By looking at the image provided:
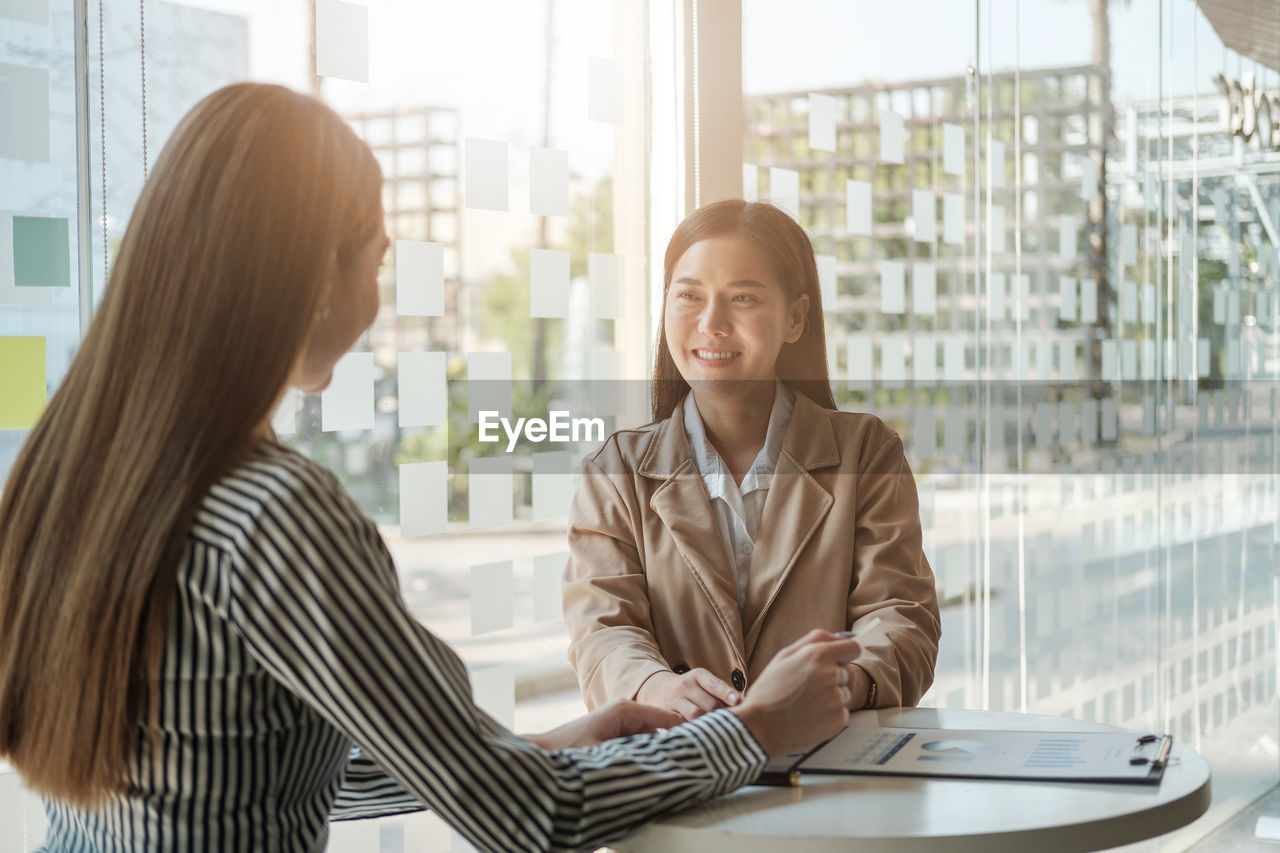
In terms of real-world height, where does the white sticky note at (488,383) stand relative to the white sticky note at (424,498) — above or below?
above

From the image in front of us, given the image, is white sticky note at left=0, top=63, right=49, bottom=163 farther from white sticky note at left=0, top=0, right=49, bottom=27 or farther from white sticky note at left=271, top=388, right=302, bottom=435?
white sticky note at left=271, top=388, right=302, bottom=435

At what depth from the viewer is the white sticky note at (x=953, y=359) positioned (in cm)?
359

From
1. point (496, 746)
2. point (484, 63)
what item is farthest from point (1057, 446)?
point (496, 746)

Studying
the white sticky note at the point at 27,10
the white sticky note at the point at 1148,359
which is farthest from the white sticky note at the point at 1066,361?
the white sticky note at the point at 27,10

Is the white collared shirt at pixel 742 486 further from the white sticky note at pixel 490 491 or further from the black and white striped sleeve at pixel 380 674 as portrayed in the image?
the black and white striped sleeve at pixel 380 674

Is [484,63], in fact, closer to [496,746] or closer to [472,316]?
[472,316]

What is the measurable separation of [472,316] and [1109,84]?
2781 mm

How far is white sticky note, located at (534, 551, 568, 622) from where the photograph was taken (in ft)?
8.09

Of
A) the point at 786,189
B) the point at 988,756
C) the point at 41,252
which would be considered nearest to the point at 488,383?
the point at 41,252

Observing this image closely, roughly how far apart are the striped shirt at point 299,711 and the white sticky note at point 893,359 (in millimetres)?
2425

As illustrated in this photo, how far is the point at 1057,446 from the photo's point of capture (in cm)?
393

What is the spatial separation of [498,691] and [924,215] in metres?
Answer: 1.88

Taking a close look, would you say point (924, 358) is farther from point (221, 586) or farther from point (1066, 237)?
point (221, 586)

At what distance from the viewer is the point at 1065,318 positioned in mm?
3969
